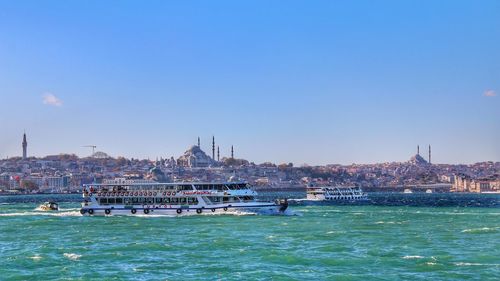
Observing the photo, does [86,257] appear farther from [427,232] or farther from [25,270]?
[427,232]

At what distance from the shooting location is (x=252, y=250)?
151ft

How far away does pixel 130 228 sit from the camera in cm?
6456

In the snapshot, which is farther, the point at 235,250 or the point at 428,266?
the point at 235,250

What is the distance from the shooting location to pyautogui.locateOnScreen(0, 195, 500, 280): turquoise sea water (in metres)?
36.9

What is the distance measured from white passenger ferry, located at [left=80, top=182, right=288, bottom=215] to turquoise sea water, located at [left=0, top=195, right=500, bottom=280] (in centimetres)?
993

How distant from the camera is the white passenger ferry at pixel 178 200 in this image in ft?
267

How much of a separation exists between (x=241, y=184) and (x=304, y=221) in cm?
1234

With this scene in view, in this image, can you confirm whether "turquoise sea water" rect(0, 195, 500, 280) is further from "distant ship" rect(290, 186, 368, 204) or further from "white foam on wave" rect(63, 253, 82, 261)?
"distant ship" rect(290, 186, 368, 204)

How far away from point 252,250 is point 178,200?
38283 millimetres

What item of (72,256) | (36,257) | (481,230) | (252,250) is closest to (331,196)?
(481,230)

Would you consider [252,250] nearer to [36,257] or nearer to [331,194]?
[36,257]

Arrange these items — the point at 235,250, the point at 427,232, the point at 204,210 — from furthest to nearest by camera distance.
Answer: the point at 204,210, the point at 427,232, the point at 235,250

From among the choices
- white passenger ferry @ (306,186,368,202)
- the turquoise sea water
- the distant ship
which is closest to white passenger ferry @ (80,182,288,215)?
the turquoise sea water

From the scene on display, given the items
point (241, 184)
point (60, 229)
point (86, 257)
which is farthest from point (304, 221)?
point (86, 257)
